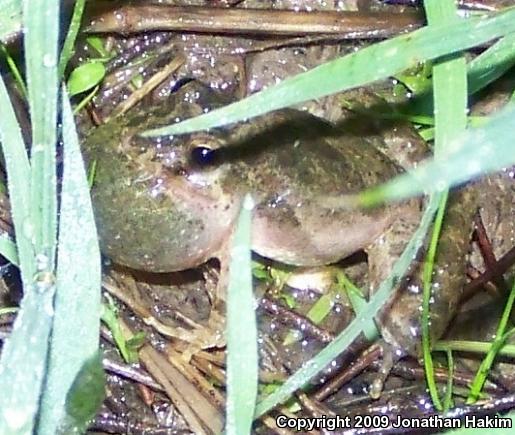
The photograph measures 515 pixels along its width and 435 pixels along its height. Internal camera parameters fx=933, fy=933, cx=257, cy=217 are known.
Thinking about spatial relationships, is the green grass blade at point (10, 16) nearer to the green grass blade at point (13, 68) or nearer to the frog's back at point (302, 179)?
the green grass blade at point (13, 68)

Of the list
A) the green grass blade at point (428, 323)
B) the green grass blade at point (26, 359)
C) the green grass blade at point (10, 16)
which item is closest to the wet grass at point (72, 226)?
the green grass blade at point (26, 359)

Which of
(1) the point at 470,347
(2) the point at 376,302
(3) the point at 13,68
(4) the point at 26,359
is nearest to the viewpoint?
(4) the point at 26,359

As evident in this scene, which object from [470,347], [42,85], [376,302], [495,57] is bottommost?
[376,302]

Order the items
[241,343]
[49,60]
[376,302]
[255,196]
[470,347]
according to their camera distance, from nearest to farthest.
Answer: [49,60] < [241,343] < [376,302] < [255,196] < [470,347]

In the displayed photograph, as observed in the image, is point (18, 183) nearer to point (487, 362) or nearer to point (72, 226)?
point (72, 226)

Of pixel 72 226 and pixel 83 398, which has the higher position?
pixel 72 226

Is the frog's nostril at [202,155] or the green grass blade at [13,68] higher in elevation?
the green grass blade at [13,68]

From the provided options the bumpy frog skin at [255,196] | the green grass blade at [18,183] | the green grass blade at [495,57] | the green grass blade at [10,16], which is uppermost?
the green grass blade at [10,16]

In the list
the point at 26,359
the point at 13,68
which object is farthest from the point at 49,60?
the point at 13,68

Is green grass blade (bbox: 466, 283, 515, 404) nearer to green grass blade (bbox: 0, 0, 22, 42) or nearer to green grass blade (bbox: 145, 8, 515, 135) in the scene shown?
green grass blade (bbox: 145, 8, 515, 135)
